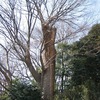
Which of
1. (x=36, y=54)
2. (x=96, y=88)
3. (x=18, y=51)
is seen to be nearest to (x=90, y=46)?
(x=96, y=88)

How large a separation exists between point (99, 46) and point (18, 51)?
3.72m

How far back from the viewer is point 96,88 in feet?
33.8

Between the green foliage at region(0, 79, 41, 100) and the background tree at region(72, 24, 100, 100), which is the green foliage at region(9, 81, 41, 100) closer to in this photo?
the green foliage at region(0, 79, 41, 100)

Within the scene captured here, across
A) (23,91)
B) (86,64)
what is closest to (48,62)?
(23,91)

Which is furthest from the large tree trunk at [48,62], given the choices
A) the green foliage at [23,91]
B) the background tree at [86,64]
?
the background tree at [86,64]

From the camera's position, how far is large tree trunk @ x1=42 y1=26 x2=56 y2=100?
896cm

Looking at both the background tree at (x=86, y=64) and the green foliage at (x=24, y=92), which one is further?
the background tree at (x=86, y=64)

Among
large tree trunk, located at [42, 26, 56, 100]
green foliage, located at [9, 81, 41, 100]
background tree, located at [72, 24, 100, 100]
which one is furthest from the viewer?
background tree, located at [72, 24, 100, 100]

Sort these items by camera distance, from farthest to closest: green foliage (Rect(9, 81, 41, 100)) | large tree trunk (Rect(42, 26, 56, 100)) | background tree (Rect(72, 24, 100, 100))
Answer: background tree (Rect(72, 24, 100, 100)), large tree trunk (Rect(42, 26, 56, 100)), green foliage (Rect(9, 81, 41, 100))

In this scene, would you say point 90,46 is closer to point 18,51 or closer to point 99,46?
point 99,46

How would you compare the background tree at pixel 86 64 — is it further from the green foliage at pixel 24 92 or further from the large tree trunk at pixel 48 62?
the green foliage at pixel 24 92

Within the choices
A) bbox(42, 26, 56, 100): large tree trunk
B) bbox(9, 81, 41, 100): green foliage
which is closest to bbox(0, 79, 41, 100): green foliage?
bbox(9, 81, 41, 100): green foliage

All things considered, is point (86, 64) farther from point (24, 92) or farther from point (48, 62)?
point (24, 92)

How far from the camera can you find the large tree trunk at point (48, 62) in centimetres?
896
